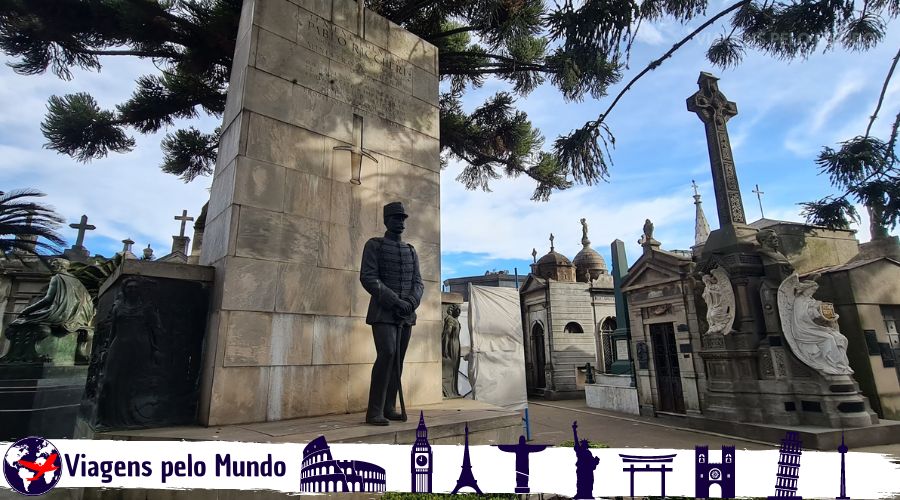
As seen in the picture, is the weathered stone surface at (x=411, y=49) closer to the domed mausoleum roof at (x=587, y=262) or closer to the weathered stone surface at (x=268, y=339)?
the weathered stone surface at (x=268, y=339)

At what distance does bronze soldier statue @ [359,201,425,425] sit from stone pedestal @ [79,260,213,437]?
1.88m

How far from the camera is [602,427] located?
11773 millimetres

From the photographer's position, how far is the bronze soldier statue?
14.3 feet

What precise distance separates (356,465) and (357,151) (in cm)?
420

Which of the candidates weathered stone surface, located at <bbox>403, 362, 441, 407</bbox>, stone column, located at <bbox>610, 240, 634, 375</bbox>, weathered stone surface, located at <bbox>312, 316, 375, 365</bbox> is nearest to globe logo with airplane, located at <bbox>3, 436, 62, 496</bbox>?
weathered stone surface, located at <bbox>312, 316, 375, 365</bbox>

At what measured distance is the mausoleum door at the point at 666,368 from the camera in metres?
13.3

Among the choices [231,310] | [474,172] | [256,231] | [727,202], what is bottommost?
[231,310]

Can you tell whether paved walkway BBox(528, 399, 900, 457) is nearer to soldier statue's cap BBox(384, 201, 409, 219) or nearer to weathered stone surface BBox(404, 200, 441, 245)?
weathered stone surface BBox(404, 200, 441, 245)

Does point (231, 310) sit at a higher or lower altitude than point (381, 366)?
higher

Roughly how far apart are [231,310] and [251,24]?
Answer: 354 cm

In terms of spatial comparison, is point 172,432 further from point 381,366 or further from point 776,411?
point 776,411

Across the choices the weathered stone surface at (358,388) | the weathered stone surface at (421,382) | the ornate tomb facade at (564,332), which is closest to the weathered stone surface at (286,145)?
the weathered stone surface at (358,388)

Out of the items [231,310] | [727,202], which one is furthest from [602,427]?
[231,310]

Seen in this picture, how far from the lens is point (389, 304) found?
173 inches
